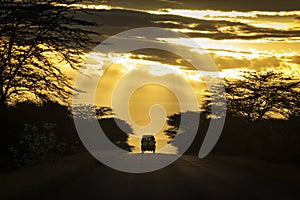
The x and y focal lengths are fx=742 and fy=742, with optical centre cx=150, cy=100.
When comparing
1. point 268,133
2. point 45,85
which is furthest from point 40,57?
point 268,133

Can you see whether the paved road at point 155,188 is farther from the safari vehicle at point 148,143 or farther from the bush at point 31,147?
the safari vehicle at point 148,143

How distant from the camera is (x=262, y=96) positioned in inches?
3696

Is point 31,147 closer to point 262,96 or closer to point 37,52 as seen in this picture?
point 37,52

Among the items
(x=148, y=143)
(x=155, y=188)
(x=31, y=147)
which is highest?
(x=148, y=143)

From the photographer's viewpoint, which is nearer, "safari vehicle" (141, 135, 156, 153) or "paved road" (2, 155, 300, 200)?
"paved road" (2, 155, 300, 200)

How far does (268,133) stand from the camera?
6631 centimetres

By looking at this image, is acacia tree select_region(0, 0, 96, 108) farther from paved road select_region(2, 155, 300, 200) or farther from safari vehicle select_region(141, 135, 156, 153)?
safari vehicle select_region(141, 135, 156, 153)

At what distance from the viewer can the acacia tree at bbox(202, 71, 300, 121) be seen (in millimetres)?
88875

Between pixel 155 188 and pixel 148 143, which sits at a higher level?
pixel 148 143

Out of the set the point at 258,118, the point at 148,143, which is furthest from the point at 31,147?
the point at 258,118

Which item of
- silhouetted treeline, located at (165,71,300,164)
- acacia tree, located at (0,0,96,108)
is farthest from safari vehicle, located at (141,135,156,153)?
acacia tree, located at (0,0,96,108)

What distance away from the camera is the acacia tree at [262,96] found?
88875 mm

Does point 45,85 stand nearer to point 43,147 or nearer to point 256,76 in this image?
point 43,147

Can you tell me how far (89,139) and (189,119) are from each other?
43.3 m
